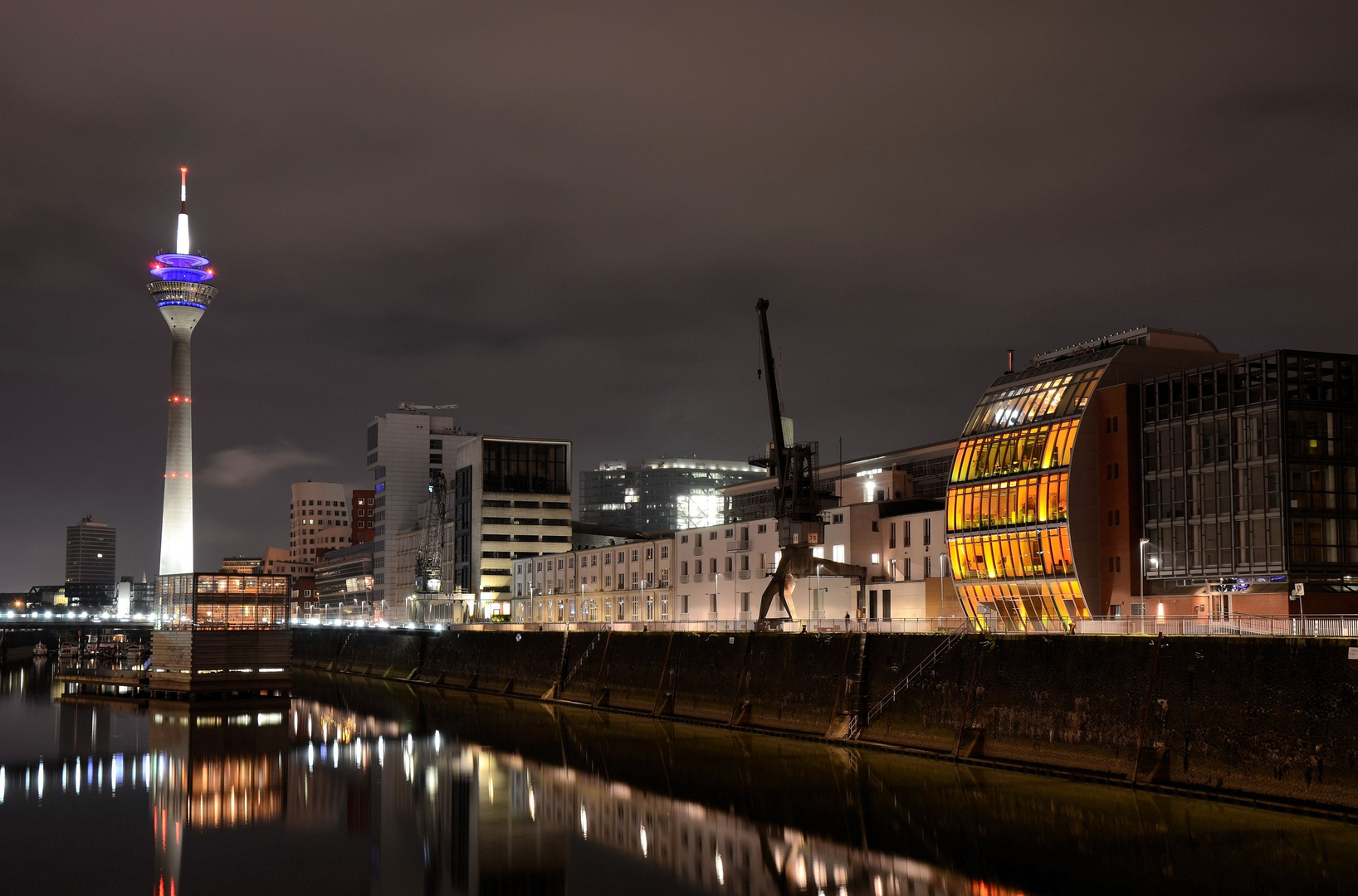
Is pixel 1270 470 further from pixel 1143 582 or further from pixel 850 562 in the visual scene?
pixel 850 562

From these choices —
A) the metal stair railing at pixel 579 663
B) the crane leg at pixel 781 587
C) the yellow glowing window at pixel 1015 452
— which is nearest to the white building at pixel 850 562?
the crane leg at pixel 781 587

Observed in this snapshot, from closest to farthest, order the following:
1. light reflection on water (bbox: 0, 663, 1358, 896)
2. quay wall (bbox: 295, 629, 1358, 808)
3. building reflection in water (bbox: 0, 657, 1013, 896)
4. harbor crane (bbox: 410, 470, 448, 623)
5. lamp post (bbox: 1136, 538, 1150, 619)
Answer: light reflection on water (bbox: 0, 663, 1358, 896) → building reflection in water (bbox: 0, 657, 1013, 896) → quay wall (bbox: 295, 629, 1358, 808) → lamp post (bbox: 1136, 538, 1150, 619) → harbor crane (bbox: 410, 470, 448, 623)

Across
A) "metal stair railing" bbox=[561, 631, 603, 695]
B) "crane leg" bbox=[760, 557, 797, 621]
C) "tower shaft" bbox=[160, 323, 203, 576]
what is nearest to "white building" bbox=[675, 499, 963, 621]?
"crane leg" bbox=[760, 557, 797, 621]

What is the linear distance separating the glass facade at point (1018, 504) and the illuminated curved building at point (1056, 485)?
7cm

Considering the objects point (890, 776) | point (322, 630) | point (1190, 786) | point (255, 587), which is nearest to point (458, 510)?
point (322, 630)

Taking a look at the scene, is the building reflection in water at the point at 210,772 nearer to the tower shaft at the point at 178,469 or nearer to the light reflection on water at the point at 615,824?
the light reflection on water at the point at 615,824

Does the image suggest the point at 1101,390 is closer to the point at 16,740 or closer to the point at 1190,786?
the point at 1190,786

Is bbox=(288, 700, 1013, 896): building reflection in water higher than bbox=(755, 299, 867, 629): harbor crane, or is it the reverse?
bbox=(755, 299, 867, 629): harbor crane

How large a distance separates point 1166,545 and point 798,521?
928 inches

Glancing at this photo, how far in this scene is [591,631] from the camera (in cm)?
9300

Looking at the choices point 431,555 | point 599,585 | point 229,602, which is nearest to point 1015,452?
point 599,585

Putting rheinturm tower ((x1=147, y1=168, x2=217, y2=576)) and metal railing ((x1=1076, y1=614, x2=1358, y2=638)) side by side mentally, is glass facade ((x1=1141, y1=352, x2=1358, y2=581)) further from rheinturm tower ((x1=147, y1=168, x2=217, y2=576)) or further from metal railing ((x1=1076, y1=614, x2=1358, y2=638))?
rheinturm tower ((x1=147, y1=168, x2=217, y2=576))

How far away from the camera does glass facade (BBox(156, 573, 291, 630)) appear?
105875mm

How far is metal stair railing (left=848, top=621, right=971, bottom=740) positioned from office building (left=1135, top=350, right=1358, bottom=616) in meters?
14.5
